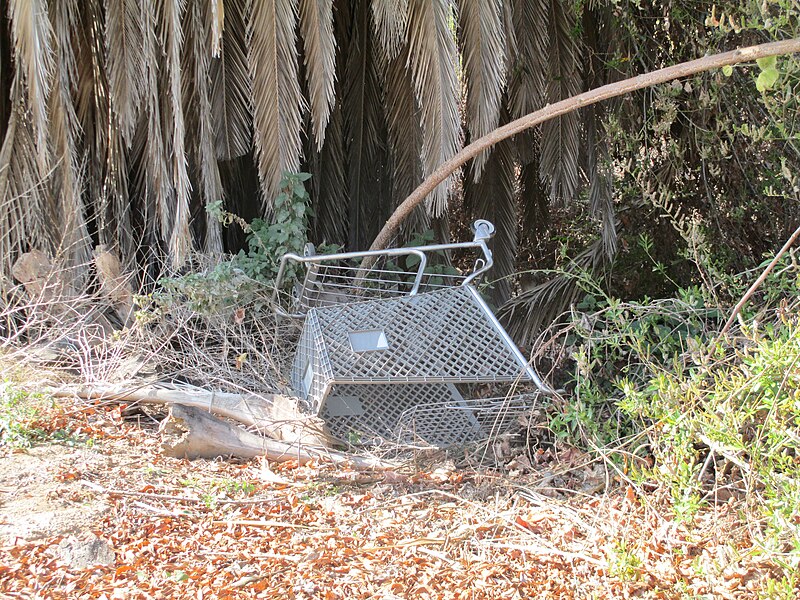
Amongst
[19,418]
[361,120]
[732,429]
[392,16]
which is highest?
[392,16]

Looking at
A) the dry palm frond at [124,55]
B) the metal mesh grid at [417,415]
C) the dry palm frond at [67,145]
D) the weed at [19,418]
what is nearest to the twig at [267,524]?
the metal mesh grid at [417,415]

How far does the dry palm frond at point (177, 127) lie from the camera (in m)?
4.33

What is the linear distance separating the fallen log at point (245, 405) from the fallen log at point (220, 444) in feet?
0.23

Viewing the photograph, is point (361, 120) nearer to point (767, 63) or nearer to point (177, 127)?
point (177, 127)

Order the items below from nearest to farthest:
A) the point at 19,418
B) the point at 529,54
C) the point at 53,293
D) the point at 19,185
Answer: the point at 19,418 → the point at 53,293 → the point at 19,185 → the point at 529,54

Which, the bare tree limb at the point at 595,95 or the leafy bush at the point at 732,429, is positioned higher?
the bare tree limb at the point at 595,95

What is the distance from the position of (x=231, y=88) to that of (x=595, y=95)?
2.51 meters

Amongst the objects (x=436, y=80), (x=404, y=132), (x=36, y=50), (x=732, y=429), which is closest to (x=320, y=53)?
(x=436, y=80)

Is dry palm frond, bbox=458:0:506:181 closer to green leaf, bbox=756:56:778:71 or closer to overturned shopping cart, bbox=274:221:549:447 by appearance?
overturned shopping cart, bbox=274:221:549:447

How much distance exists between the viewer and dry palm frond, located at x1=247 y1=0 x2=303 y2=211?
14.6 ft

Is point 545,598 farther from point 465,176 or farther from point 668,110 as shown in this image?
point 465,176

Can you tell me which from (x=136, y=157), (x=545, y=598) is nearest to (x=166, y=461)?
(x=545, y=598)

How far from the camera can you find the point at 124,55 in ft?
15.0

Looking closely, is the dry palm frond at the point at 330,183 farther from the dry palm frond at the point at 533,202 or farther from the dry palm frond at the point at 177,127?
the dry palm frond at the point at 533,202
